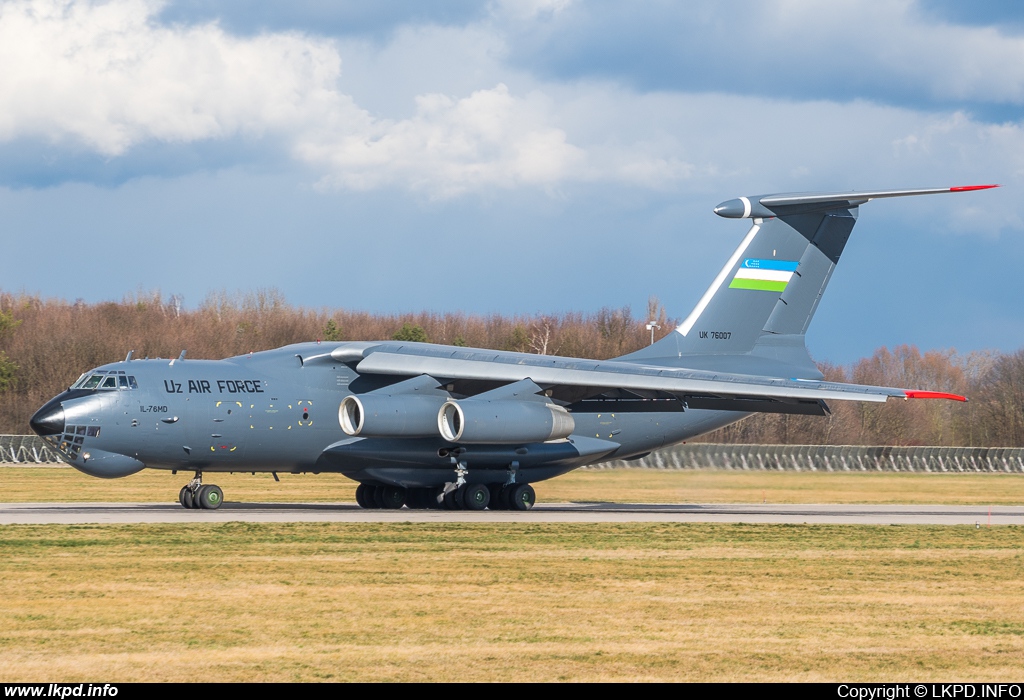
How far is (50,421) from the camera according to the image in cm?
2084

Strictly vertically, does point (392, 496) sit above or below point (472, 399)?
below

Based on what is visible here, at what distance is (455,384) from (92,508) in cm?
684

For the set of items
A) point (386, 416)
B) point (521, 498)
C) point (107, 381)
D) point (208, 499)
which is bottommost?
point (521, 498)

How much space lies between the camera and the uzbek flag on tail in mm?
26750

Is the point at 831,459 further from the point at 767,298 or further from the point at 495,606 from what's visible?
the point at 495,606

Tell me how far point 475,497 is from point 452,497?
0.43 m

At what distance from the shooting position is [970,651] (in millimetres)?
9281

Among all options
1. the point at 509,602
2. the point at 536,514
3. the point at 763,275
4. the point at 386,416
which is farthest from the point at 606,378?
the point at 509,602

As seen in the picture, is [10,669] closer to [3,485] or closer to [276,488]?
[276,488]

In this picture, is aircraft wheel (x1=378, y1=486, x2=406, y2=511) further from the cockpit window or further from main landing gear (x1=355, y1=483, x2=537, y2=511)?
the cockpit window

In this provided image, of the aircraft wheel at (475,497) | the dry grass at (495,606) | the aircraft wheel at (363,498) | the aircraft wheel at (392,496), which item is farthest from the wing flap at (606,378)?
the dry grass at (495,606)

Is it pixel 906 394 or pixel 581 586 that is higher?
pixel 906 394
